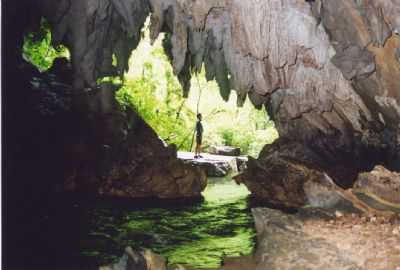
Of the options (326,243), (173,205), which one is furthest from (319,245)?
(173,205)

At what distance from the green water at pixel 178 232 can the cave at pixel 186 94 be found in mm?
605

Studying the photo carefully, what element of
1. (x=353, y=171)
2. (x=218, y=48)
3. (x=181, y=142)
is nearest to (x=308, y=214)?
(x=218, y=48)

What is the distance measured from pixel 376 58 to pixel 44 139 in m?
11.4

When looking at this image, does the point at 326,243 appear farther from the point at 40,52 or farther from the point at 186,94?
the point at 40,52

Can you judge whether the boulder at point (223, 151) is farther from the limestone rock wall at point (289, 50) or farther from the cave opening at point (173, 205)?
the limestone rock wall at point (289, 50)

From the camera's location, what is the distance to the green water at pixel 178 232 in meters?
7.33

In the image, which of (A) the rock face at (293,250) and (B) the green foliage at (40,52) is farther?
(B) the green foliage at (40,52)

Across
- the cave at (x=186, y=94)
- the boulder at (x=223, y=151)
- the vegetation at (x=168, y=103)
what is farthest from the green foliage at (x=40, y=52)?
the boulder at (x=223, y=151)

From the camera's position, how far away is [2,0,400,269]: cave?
769cm

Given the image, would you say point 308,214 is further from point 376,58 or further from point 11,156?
point 11,156

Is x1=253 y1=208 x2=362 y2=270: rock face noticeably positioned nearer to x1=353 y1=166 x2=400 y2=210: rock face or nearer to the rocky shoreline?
the rocky shoreline

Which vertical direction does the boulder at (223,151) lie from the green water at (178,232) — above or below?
above

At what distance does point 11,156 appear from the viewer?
41.0ft

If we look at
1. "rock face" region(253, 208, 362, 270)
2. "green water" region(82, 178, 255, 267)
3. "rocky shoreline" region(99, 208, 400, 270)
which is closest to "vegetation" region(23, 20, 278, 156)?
"green water" region(82, 178, 255, 267)
